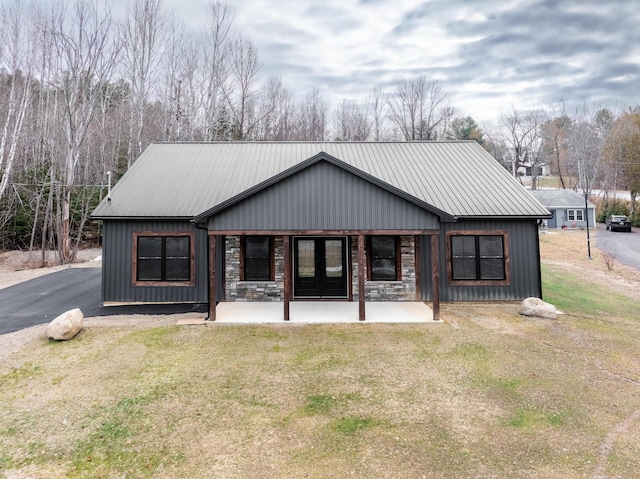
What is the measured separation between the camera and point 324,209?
9.87 metres

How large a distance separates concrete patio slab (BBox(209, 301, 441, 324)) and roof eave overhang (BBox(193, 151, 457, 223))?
2.95 m

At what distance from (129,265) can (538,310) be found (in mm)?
12951

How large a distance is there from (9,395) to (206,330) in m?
4.04

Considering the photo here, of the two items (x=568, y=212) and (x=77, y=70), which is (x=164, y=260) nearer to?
(x=77, y=70)

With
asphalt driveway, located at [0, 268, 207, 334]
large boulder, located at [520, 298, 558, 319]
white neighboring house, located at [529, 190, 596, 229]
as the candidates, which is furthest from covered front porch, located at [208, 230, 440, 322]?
A: white neighboring house, located at [529, 190, 596, 229]

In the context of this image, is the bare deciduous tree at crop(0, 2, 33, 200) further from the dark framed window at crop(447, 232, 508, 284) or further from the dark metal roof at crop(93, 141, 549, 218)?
the dark framed window at crop(447, 232, 508, 284)

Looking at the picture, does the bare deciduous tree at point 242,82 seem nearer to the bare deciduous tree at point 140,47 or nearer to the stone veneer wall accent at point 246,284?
the bare deciduous tree at point 140,47

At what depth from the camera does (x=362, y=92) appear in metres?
A: 43.3

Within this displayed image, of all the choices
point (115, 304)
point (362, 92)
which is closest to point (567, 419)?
point (115, 304)

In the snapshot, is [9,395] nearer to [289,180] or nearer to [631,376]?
[289,180]

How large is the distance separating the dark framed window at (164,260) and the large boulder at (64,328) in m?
3.15

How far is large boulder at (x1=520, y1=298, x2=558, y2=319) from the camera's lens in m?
10.4

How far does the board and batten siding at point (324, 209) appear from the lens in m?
9.81

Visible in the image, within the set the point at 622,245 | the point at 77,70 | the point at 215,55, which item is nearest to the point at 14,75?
the point at 77,70
